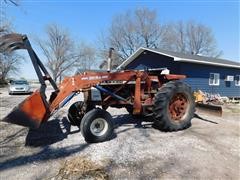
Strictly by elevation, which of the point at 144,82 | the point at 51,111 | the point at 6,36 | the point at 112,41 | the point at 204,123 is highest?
the point at 112,41

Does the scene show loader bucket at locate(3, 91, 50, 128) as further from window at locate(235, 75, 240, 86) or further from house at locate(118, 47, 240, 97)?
window at locate(235, 75, 240, 86)

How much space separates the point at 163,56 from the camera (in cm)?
1744

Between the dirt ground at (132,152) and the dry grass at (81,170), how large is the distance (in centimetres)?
12

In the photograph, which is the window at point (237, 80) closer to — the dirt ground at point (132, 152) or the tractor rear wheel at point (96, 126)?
the dirt ground at point (132, 152)

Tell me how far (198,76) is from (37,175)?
14.7 metres

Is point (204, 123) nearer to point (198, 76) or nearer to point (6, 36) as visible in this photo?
point (6, 36)

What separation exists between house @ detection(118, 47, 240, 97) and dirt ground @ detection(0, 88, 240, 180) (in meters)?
8.95

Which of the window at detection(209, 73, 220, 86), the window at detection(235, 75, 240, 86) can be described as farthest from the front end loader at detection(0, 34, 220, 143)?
the window at detection(235, 75, 240, 86)

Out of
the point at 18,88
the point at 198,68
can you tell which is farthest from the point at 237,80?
the point at 18,88

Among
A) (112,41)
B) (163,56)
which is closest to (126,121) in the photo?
(163,56)

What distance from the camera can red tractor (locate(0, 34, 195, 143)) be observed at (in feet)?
18.2

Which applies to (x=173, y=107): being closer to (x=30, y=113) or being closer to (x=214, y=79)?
(x=30, y=113)

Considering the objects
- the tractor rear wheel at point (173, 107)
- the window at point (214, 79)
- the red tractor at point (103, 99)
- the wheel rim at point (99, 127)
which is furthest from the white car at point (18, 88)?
the wheel rim at point (99, 127)

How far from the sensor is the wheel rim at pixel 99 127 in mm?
5902
